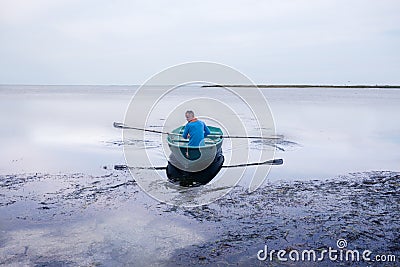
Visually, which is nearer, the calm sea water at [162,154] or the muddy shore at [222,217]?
the muddy shore at [222,217]

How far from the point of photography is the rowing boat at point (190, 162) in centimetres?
1080

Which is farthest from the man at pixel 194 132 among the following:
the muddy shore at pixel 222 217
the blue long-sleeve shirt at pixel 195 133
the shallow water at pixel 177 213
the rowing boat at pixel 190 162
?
the muddy shore at pixel 222 217

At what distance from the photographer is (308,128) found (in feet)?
84.1

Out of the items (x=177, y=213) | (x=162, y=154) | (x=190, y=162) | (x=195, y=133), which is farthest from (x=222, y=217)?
(x=162, y=154)

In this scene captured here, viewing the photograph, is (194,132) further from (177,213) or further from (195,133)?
(177,213)

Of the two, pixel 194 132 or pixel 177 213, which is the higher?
pixel 194 132

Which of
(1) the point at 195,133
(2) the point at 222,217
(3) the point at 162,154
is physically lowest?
(2) the point at 222,217

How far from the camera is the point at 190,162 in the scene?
36.0ft

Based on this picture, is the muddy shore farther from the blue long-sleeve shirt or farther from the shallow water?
the blue long-sleeve shirt

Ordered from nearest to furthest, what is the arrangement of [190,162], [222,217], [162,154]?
[222,217] < [190,162] < [162,154]

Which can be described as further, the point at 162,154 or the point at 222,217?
the point at 162,154

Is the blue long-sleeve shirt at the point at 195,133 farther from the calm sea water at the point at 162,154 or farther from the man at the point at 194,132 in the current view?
the calm sea water at the point at 162,154

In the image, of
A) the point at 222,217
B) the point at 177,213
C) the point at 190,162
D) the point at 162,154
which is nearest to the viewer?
the point at 222,217

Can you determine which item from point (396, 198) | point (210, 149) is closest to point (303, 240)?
point (396, 198)
